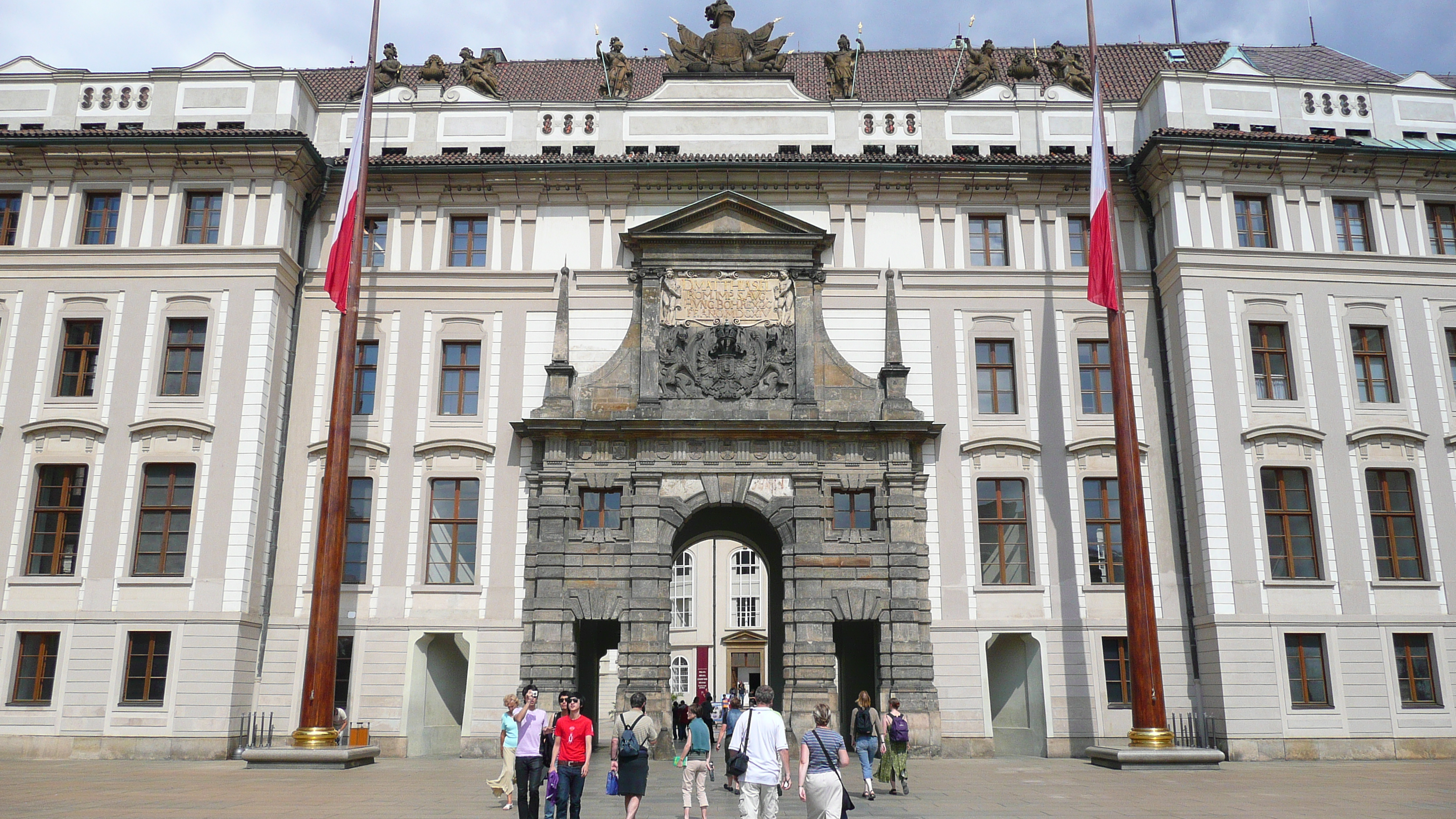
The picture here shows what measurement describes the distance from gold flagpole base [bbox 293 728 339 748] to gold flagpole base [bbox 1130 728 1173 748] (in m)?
18.0

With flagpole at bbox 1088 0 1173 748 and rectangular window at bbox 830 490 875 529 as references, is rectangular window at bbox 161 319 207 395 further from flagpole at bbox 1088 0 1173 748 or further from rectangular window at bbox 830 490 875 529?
flagpole at bbox 1088 0 1173 748

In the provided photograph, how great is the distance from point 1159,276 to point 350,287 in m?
21.7

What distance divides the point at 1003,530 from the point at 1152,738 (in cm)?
646

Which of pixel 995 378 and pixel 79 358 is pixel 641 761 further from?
pixel 79 358

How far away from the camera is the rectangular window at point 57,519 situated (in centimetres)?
2806

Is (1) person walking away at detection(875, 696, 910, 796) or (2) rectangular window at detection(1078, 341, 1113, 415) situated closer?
(1) person walking away at detection(875, 696, 910, 796)

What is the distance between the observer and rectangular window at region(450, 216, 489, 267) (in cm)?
3150

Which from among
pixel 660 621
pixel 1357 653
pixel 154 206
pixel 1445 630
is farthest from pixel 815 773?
pixel 154 206

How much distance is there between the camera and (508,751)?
17625 mm

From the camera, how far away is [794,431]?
95.4ft

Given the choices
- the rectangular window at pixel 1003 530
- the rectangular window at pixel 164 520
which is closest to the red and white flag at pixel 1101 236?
the rectangular window at pixel 1003 530

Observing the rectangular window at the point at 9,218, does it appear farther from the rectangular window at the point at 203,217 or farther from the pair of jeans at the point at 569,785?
the pair of jeans at the point at 569,785

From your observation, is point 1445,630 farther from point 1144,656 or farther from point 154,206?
point 154,206

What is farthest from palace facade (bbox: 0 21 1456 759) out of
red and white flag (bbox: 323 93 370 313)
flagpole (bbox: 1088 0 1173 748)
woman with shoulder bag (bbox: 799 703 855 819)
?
woman with shoulder bag (bbox: 799 703 855 819)
